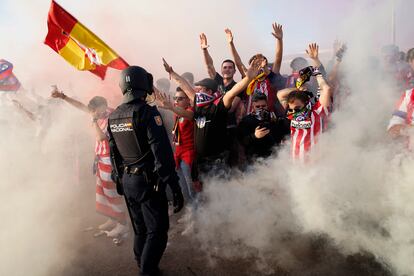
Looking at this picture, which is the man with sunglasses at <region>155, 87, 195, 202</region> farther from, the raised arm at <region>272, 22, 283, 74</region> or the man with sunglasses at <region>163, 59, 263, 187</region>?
the raised arm at <region>272, 22, 283, 74</region>

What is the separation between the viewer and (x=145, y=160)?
3297mm

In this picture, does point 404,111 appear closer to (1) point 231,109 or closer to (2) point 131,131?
(1) point 231,109

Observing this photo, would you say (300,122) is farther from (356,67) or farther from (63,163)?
(63,163)

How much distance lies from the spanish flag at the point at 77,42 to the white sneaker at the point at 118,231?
2216 millimetres

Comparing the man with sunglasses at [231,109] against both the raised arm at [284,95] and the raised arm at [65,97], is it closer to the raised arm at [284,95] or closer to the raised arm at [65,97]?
the raised arm at [284,95]

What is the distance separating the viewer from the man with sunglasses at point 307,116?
3.61m

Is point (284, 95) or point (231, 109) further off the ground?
point (284, 95)

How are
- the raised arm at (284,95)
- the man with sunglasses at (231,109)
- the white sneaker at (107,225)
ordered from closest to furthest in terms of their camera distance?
the raised arm at (284,95) < the man with sunglasses at (231,109) < the white sneaker at (107,225)

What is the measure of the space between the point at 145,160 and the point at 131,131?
0.31 metres

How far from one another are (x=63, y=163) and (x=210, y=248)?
3.57 metres

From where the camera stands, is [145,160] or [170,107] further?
[170,107]

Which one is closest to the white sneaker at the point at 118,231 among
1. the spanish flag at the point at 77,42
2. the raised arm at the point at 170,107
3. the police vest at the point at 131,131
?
the police vest at the point at 131,131

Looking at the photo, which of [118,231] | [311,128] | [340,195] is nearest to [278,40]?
[311,128]

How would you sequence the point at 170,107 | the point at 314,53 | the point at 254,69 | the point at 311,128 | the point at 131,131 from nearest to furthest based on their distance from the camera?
1. the point at 131,131
2. the point at 311,128
3. the point at 254,69
4. the point at 314,53
5. the point at 170,107
